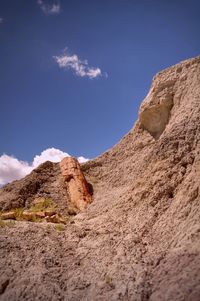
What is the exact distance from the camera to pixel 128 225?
46.8ft

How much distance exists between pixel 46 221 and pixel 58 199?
3.54m

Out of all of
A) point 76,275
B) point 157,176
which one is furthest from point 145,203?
point 76,275

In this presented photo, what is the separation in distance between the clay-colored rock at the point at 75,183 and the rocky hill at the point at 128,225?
0.22 ft

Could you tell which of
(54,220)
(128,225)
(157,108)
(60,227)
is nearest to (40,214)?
(54,220)

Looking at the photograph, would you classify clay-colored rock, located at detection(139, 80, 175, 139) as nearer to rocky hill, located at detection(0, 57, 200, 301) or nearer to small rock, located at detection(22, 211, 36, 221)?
rocky hill, located at detection(0, 57, 200, 301)

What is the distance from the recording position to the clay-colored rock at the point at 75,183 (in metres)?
19.5

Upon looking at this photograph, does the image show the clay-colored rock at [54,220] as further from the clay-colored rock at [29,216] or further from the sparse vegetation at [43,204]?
the sparse vegetation at [43,204]

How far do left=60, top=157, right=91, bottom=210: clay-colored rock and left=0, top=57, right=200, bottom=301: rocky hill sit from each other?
7cm

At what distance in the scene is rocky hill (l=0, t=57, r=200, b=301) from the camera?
1130 cm

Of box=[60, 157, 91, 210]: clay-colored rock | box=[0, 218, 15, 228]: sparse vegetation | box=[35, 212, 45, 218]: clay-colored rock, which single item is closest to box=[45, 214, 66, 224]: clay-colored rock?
box=[35, 212, 45, 218]: clay-colored rock

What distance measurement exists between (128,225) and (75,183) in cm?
694

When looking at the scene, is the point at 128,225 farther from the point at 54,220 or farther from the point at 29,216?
the point at 29,216

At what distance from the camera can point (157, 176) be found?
15.0 meters

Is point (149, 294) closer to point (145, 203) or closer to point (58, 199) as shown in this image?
point (145, 203)
